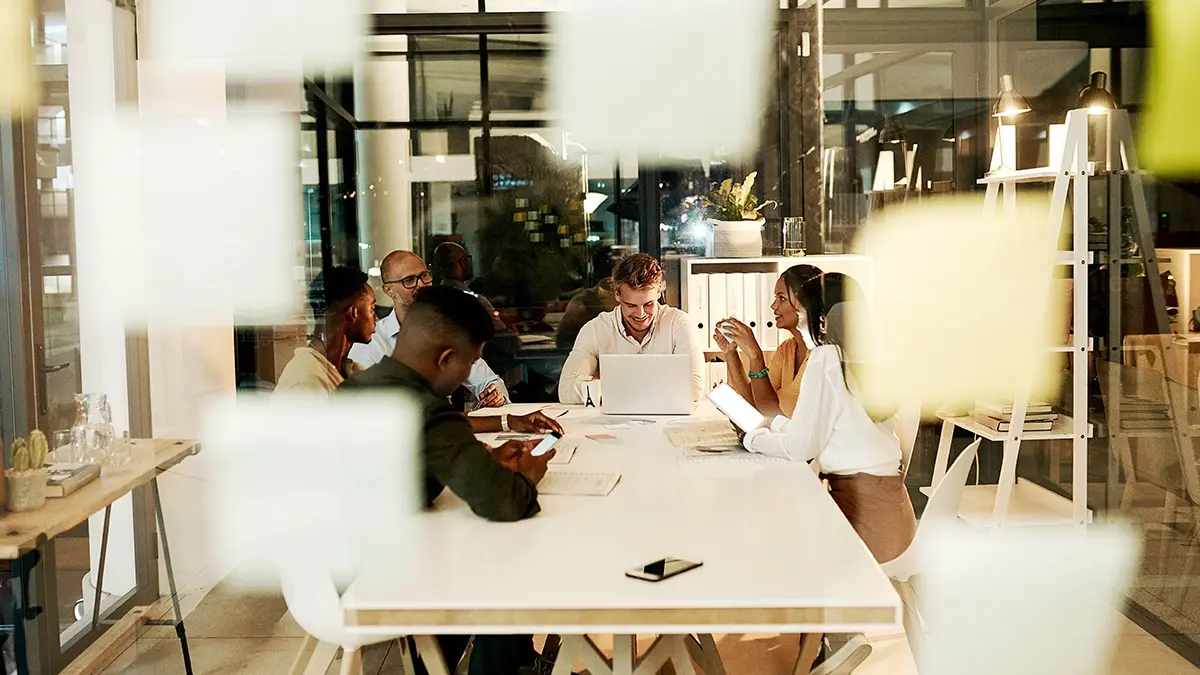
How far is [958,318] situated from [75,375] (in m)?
2.18

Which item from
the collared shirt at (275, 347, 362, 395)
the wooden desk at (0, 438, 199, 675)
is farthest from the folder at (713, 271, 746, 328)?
the wooden desk at (0, 438, 199, 675)

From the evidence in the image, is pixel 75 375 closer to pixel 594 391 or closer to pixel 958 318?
pixel 594 391

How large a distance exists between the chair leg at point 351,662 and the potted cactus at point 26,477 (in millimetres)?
691

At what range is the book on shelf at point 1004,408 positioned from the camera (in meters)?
2.93

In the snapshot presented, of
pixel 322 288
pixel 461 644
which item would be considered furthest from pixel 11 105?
pixel 461 644

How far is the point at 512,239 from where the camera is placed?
2896 mm

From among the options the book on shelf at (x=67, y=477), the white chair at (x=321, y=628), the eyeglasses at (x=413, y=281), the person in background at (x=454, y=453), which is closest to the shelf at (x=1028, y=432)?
the person in background at (x=454, y=453)

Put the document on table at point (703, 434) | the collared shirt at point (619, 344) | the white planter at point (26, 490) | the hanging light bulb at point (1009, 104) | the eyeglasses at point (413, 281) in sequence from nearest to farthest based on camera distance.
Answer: the white planter at point (26, 490)
the eyeglasses at point (413, 281)
the hanging light bulb at point (1009, 104)
the collared shirt at point (619, 344)
the document on table at point (703, 434)

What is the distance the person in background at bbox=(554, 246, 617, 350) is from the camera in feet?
9.95

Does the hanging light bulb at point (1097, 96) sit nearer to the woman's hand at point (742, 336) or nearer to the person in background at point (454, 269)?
the woman's hand at point (742, 336)

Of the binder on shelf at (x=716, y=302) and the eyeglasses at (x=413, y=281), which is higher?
the eyeglasses at (x=413, y=281)

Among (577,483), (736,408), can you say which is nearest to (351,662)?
(577,483)

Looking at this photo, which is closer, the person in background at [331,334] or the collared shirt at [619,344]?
the person in background at [331,334]

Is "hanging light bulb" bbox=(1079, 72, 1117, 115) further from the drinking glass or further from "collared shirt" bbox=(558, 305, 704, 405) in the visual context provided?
the drinking glass
